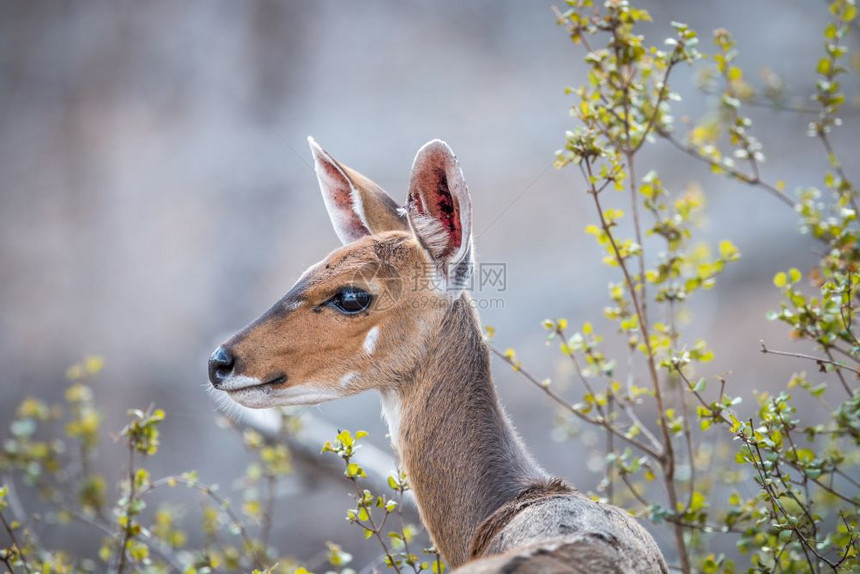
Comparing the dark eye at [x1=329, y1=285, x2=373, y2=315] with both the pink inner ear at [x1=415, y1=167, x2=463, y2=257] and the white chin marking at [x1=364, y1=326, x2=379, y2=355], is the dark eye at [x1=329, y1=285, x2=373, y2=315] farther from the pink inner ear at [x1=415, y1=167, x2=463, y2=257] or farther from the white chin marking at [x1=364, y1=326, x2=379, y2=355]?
the pink inner ear at [x1=415, y1=167, x2=463, y2=257]

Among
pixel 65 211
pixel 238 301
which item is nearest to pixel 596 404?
pixel 238 301

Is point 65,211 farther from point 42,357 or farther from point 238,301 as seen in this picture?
point 238,301

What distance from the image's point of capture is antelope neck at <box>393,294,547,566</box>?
3.53m

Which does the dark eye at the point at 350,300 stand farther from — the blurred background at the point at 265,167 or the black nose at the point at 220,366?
the blurred background at the point at 265,167

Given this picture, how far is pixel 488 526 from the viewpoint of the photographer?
10.9 feet

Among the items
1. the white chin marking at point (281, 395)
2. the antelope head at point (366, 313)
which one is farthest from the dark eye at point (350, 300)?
the white chin marking at point (281, 395)

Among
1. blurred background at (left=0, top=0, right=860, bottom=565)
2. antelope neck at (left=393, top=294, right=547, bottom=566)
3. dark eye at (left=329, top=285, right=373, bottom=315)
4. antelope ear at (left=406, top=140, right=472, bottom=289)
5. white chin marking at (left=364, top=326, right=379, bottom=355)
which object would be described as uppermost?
blurred background at (left=0, top=0, right=860, bottom=565)

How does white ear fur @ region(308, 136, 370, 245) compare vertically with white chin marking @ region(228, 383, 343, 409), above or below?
above

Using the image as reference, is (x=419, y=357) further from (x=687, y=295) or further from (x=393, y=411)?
(x=687, y=295)

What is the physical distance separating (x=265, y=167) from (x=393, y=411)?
9.62 m

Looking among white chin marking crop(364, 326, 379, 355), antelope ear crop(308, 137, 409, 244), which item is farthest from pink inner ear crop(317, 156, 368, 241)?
white chin marking crop(364, 326, 379, 355)

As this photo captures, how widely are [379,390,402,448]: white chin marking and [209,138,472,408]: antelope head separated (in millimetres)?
64

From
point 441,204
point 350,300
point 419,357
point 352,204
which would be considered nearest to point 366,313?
point 350,300

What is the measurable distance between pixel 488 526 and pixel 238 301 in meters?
9.44
